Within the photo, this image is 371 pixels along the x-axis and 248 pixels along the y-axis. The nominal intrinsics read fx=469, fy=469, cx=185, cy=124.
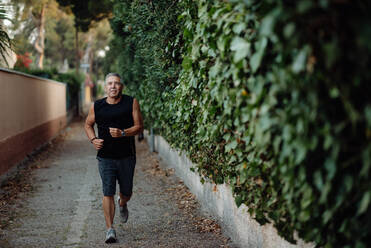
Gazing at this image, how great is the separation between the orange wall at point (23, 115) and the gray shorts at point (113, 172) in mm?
4311

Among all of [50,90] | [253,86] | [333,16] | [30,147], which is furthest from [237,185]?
[50,90]

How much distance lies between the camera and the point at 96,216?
6980mm

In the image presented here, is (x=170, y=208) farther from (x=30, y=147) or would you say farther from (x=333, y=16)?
(x=30, y=147)

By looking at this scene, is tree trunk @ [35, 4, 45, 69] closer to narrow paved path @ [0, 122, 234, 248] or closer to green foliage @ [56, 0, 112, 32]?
green foliage @ [56, 0, 112, 32]

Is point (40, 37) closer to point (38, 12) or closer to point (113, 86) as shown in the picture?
point (38, 12)

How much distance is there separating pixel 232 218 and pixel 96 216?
232 cm

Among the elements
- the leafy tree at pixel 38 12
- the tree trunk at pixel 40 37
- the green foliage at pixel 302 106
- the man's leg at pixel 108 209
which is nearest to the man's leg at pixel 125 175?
the man's leg at pixel 108 209

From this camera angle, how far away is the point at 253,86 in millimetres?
3064

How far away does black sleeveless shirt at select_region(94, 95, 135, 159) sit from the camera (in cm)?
588

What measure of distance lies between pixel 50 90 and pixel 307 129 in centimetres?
1653

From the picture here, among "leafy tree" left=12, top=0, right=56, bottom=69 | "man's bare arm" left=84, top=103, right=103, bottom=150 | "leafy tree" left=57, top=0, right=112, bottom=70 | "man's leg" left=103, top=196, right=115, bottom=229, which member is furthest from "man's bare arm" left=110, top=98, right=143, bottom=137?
"leafy tree" left=12, top=0, right=56, bottom=69

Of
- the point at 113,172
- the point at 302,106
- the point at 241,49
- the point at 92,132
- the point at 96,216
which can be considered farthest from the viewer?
the point at 96,216

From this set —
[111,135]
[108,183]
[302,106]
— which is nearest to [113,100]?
[111,135]

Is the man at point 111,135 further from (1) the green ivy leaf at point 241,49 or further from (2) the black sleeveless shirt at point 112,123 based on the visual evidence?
(1) the green ivy leaf at point 241,49
